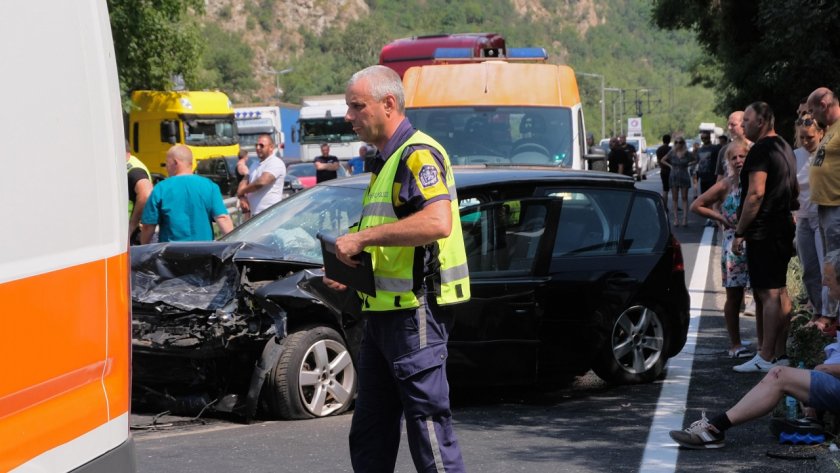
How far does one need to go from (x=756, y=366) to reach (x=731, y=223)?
4.61 feet

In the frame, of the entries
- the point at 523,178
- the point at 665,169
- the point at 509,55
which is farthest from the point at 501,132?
the point at 665,169

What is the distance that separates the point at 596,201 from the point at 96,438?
5.85 m

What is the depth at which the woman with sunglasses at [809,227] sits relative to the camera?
8.52 m

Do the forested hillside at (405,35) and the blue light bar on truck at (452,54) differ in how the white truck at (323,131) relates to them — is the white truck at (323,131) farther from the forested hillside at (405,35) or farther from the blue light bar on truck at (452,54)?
the forested hillside at (405,35)

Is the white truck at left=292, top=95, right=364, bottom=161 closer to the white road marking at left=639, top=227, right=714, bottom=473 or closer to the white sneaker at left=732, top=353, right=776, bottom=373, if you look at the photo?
the white road marking at left=639, top=227, right=714, bottom=473

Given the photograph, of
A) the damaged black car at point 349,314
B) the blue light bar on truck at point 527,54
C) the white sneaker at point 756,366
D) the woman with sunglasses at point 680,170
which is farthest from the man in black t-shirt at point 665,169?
the damaged black car at point 349,314

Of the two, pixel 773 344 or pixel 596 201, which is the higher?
pixel 596 201

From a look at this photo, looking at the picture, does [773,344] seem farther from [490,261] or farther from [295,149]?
[295,149]

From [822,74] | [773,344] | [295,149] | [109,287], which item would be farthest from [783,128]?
[295,149]

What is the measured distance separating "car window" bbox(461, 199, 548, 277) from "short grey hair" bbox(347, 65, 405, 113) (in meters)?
3.00

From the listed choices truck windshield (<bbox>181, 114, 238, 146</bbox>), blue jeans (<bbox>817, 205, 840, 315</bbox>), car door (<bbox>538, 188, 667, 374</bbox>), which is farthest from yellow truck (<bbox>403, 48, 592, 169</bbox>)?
truck windshield (<bbox>181, 114, 238, 146</bbox>)

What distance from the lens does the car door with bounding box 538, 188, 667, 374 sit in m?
7.68

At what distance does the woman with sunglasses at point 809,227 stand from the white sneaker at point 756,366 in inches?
19.9

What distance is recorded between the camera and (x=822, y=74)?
1669 cm
